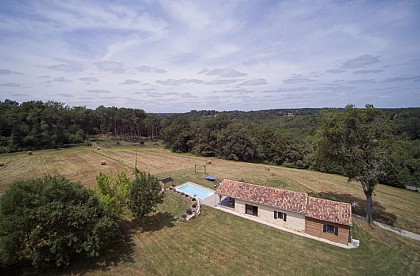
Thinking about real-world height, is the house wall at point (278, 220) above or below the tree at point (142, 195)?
below

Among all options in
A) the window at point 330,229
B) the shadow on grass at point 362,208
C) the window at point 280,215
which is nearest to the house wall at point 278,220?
the window at point 280,215

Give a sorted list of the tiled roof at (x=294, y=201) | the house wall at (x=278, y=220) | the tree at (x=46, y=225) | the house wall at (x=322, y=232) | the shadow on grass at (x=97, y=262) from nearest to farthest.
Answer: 1. the tree at (x=46, y=225)
2. the shadow on grass at (x=97, y=262)
3. the house wall at (x=322, y=232)
4. the tiled roof at (x=294, y=201)
5. the house wall at (x=278, y=220)

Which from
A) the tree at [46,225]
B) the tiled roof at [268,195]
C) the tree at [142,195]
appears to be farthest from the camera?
the tiled roof at [268,195]

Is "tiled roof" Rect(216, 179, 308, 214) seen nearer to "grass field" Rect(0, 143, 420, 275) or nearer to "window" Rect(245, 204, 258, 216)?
"window" Rect(245, 204, 258, 216)

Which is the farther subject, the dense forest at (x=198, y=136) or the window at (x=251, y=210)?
the dense forest at (x=198, y=136)

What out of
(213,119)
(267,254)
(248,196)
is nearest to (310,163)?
(213,119)

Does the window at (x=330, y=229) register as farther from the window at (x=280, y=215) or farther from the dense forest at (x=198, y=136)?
the dense forest at (x=198, y=136)

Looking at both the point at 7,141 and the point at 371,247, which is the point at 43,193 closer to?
the point at 371,247
